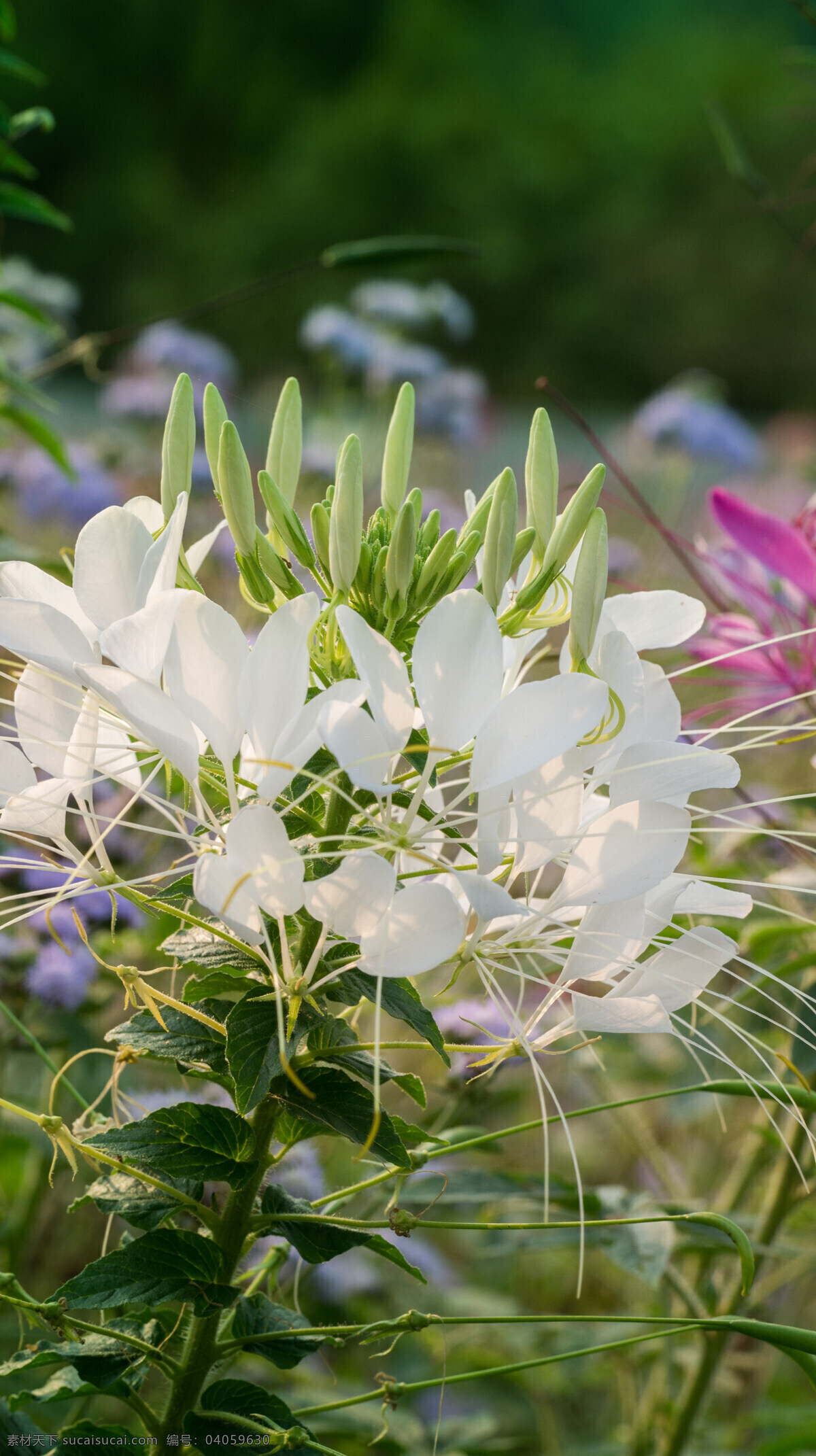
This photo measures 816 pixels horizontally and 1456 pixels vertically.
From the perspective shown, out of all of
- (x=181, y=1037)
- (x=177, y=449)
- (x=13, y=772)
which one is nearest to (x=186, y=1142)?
(x=181, y=1037)

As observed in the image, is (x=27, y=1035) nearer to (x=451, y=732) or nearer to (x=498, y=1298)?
(x=451, y=732)

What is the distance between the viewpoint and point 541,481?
44 cm

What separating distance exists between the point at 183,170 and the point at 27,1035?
8907 mm

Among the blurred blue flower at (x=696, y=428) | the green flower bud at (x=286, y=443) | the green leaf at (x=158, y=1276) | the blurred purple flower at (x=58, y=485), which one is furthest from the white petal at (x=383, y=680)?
the blurred blue flower at (x=696, y=428)

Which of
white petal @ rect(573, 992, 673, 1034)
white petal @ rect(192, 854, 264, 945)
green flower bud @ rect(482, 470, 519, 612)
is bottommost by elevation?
white petal @ rect(573, 992, 673, 1034)

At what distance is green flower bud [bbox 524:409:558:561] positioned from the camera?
1.43 ft

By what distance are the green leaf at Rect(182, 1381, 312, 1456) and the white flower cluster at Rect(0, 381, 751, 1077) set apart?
16 centimetres

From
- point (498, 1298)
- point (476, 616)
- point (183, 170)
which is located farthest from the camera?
point (183, 170)

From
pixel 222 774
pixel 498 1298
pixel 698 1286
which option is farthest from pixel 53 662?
pixel 498 1298

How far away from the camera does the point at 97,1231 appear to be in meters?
1.17

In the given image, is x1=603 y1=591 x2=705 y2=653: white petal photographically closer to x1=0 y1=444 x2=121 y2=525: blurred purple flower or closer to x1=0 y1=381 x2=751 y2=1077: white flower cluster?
x1=0 y1=381 x2=751 y2=1077: white flower cluster

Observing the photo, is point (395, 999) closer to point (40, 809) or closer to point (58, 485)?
point (40, 809)

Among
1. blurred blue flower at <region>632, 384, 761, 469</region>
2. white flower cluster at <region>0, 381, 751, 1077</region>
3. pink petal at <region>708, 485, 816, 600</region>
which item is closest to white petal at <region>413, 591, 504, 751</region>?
white flower cluster at <region>0, 381, 751, 1077</region>

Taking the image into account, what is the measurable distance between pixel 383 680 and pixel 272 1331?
0.89ft
